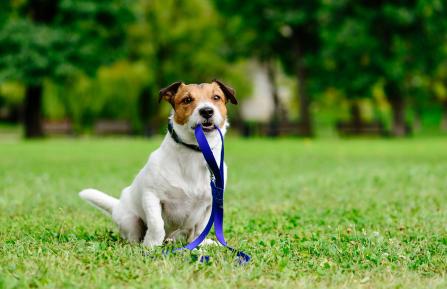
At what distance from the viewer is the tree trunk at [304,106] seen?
128ft

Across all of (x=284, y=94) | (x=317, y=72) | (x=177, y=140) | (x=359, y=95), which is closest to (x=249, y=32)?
(x=317, y=72)

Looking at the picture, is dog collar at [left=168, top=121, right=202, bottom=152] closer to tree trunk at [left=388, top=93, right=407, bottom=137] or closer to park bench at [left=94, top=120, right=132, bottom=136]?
tree trunk at [left=388, top=93, right=407, bottom=137]

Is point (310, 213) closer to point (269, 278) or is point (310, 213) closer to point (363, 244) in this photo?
point (363, 244)

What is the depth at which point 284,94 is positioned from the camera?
7494 centimetres

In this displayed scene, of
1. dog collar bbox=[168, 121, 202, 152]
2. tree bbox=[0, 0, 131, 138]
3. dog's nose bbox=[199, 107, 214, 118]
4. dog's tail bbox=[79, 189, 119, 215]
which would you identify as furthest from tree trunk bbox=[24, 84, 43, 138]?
dog's nose bbox=[199, 107, 214, 118]

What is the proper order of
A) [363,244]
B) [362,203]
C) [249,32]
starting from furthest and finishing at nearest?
[249,32]
[362,203]
[363,244]

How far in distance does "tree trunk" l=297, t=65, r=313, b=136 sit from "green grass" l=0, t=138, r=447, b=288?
23.8 meters

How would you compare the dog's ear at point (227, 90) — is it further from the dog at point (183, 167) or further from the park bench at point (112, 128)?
the park bench at point (112, 128)

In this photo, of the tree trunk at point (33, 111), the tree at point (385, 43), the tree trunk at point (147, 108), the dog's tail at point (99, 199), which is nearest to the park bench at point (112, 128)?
the tree trunk at point (147, 108)

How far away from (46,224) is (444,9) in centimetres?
3173

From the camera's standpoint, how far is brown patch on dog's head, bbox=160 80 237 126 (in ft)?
18.4

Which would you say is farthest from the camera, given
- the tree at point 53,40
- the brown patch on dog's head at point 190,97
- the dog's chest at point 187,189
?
the tree at point 53,40

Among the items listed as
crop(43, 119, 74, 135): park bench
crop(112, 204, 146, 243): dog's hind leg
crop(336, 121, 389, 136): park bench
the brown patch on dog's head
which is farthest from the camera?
crop(43, 119, 74, 135): park bench

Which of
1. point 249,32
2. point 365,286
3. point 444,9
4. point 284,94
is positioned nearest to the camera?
point 365,286
